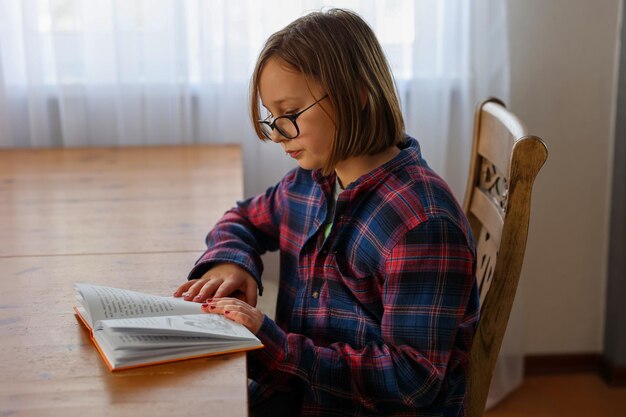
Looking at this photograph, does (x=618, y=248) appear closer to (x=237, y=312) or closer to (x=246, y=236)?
(x=246, y=236)

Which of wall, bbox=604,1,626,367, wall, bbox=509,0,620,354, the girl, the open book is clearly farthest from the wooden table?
wall, bbox=604,1,626,367

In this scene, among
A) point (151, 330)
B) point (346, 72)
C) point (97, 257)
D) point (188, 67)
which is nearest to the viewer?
point (151, 330)

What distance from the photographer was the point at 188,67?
225cm

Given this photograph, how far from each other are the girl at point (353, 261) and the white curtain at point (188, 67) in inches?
35.5

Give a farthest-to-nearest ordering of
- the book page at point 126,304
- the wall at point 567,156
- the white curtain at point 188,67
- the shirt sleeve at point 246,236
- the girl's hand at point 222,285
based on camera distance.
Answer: the wall at point 567,156
the white curtain at point 188,67
the shirt sleeve at point 246,236
the girl's hand at point 222,285
the book page at point 126,304

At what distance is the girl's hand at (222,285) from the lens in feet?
3.97

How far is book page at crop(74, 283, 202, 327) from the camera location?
109 centimetres

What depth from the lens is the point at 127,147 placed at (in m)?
2.29

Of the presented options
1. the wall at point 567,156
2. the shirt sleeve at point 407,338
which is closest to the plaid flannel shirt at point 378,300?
the shirt sleeve at point 407,338

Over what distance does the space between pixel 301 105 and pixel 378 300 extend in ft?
1.03

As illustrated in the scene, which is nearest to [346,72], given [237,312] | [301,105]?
[301,105]

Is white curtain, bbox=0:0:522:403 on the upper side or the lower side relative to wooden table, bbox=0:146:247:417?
upper

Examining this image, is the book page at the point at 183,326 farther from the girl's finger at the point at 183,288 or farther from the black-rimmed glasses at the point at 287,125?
the black-rimmed glasses at the point at 287,125

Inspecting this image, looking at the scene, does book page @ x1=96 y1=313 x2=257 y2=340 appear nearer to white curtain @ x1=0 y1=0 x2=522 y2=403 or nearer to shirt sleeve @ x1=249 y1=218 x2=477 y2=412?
shirt sleeve @ x1=249 y1=218 x2=477 y2=412
